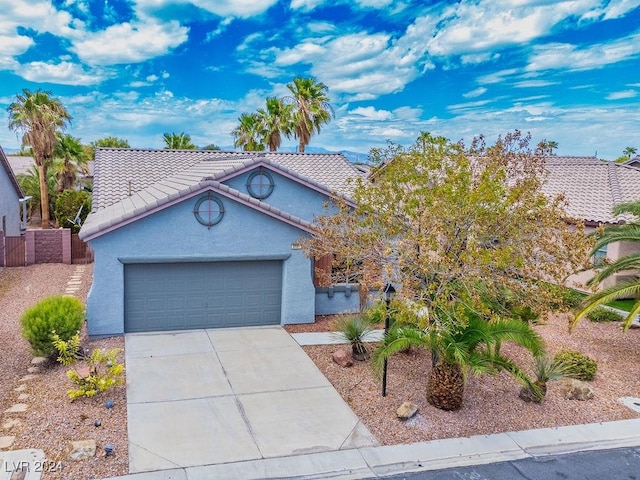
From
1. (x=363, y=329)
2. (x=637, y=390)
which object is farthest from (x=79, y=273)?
(x=637, y=390)

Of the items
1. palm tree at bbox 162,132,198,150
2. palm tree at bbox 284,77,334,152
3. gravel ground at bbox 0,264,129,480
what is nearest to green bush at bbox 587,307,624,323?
gravel ground at bbox 0,264,129,480

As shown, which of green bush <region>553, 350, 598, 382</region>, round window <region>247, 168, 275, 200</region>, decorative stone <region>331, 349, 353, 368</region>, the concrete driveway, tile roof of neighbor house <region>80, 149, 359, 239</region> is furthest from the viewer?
round window <region>247, 168, 275, 200</region>

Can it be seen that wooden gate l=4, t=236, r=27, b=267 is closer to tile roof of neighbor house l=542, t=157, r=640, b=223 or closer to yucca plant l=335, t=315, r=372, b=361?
yucca plant l=335, t=315, r=372, b=361

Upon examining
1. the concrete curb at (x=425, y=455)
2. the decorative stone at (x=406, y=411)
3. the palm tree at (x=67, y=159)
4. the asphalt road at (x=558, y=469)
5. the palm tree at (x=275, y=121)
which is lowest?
the asphalt road at (x=558, y=469)

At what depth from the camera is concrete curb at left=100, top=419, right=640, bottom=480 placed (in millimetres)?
8109

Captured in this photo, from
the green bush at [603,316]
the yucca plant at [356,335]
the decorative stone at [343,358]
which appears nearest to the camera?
the decorative stone at [343,358]

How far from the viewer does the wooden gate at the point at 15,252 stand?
72.9 feet

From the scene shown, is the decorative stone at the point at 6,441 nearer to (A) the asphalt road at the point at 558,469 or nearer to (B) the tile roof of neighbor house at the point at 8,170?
(A) the asphalt road at the point at 558,469

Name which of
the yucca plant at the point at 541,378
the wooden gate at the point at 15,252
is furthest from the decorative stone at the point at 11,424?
the wooden gate at the point at 15,252

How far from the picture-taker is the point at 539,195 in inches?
391

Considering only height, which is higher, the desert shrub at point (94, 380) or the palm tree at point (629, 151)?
the palm tree at point (629, 151)

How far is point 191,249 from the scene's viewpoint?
14.5 meters

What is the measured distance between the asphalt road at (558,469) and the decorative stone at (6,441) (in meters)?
6.17

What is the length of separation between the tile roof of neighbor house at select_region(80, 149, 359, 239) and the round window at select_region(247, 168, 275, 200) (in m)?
0.42
